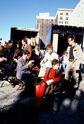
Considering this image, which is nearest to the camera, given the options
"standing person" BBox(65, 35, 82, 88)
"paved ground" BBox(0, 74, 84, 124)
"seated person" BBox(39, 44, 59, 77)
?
"paved ground" BBox(0, 74, 84, 124)

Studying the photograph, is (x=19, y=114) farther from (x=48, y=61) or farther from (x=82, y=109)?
(x=48, y=61)

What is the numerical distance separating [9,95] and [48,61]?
193 centimetres

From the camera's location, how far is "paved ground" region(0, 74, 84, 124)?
7.92 feet

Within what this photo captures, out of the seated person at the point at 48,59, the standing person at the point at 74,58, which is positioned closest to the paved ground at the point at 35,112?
the standing person at the point at 74,58

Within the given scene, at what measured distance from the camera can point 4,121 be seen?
2.32 m

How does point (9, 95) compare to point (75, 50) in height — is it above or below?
below

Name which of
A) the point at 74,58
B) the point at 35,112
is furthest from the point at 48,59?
the point at 35,112

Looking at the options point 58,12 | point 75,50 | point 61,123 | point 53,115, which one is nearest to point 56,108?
point 53,115

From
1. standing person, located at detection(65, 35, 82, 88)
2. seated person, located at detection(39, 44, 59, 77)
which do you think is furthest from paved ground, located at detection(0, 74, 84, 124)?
seated person, located at detection(39, 44, 59, 77)

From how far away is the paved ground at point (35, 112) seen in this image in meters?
2.41

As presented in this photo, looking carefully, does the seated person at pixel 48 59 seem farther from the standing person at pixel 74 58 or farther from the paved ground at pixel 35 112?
the paved ground at pixel 35 112

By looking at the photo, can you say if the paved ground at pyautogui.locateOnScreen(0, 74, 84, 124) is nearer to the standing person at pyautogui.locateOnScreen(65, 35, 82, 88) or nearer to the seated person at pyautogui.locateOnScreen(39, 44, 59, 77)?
the standing person at pyautogui.locateOnScreen(65, 35, 82, 88)

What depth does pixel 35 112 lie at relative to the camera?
9.00 ft

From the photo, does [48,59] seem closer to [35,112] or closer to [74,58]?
[74,58]
